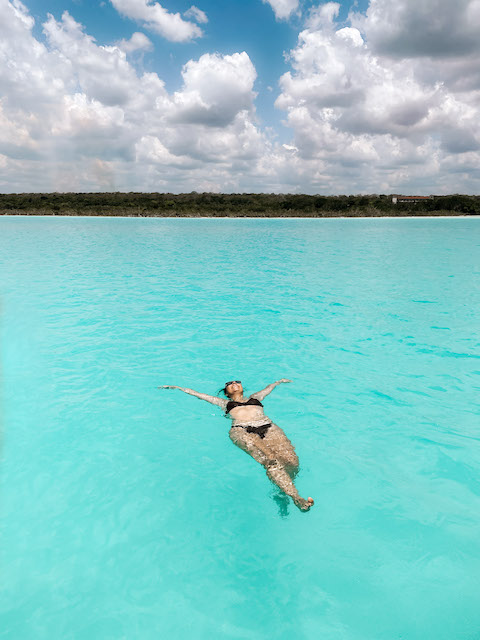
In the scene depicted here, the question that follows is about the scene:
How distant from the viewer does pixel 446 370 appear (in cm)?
746

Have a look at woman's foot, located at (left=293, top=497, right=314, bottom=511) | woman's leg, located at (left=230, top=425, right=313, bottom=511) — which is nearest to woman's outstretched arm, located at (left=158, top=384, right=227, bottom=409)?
woman's leg, located at (left=230, top=425, right=313, bottom=511)

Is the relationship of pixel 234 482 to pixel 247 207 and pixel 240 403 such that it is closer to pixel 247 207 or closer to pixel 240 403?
pixel 240 403

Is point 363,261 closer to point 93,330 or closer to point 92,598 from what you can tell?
point 93,330

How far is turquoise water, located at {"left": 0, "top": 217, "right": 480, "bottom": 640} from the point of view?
3.13 metres

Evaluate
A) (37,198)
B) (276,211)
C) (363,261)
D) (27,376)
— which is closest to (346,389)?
(27,376)

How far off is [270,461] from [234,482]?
1.85 feet

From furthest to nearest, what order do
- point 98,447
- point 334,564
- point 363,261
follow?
point 363,261 < point 98,447 < point 334,564

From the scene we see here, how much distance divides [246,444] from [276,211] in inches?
3487

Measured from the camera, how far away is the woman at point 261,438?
4.07 meters

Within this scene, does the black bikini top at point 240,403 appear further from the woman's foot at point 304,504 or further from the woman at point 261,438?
the woman's foot at point 304,504

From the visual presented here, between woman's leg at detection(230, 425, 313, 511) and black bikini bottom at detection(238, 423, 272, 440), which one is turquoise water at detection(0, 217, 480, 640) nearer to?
woman's leg at detection(230, 425, 313, 511)

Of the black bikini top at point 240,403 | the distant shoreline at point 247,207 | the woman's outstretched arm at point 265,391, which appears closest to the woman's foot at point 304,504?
the black bikini top at point 240,403

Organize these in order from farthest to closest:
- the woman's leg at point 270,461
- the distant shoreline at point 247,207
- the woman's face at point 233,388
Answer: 1. the distant shoreline at point 247,207
2. the woman's face at point 233,388
3. the woman's leg at point 270,461

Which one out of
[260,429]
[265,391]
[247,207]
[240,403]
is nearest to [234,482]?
[260,429]
